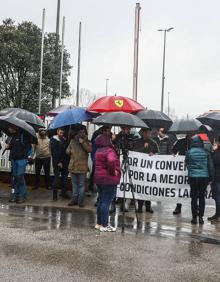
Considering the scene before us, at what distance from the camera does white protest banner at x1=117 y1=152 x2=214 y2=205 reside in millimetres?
9898

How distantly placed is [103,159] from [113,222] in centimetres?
164

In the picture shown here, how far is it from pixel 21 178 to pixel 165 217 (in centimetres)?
343

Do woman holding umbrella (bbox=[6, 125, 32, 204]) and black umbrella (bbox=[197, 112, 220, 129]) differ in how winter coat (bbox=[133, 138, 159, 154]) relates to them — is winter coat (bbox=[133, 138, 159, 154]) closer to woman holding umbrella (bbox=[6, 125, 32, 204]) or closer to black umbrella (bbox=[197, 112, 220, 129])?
woman holding umbrella (bbox=[6, 125, 32, 204])

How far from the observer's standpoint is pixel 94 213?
9883 mm

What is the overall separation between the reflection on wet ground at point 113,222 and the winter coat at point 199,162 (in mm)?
985

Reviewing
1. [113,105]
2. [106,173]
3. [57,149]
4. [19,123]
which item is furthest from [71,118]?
[106,173]

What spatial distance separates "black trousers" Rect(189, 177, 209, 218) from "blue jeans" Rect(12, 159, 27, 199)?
3.91m

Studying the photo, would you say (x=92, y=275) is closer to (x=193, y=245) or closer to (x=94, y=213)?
(x=193, y=245)

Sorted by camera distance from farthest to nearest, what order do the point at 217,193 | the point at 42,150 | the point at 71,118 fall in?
1. the point at 42,150
2. the point at 71,118
3. the point at 217,193

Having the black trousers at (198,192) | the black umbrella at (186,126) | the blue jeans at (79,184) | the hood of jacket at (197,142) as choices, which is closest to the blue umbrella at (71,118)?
the blue jeans at (79,184)

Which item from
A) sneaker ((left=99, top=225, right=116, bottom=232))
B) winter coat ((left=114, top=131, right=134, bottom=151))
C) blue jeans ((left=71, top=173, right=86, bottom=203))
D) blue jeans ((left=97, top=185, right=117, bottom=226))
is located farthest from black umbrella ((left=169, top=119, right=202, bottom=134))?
sneaker ((left=99, top=225, right=116, bottom=232))

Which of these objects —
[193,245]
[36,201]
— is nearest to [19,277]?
[193,245]

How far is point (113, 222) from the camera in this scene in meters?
9.05

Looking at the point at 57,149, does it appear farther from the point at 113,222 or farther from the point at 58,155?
the point at 113,222
